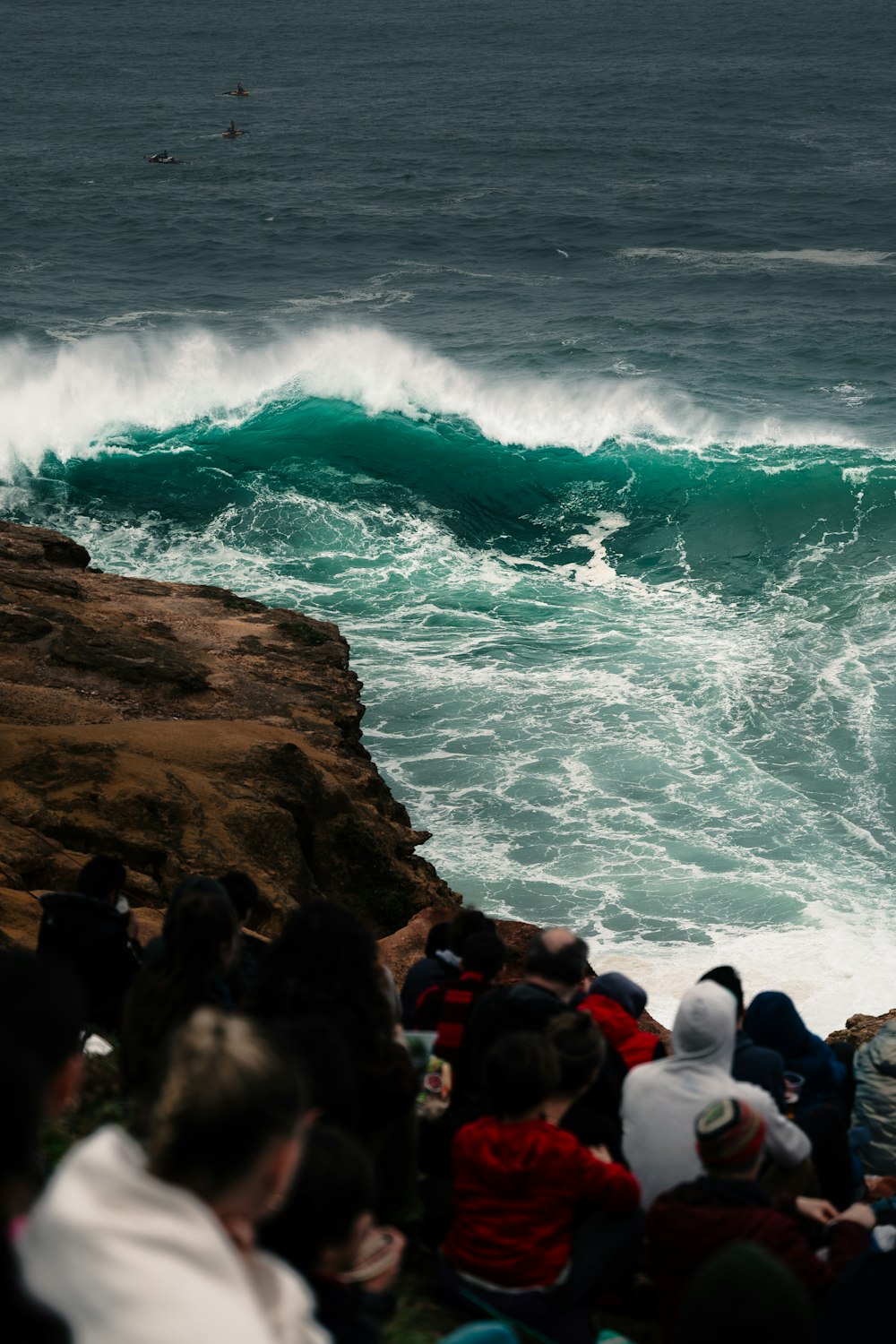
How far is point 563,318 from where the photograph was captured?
33.4 metres

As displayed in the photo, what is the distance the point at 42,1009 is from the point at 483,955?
254cm

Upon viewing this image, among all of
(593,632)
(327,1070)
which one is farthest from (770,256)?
(327,1070)

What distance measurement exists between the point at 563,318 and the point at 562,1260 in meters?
31.4

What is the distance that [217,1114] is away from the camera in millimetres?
2133

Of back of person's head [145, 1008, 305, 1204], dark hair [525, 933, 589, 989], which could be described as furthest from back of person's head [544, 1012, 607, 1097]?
back of person's head [145, 1008, 305, 1204]

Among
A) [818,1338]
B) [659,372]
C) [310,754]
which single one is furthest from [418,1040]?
[659,372]

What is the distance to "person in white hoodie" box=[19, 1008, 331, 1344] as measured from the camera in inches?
77.5

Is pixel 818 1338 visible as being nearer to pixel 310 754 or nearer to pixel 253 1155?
pixel 253 1155

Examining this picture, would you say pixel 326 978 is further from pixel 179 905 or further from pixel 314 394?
pixel 314 394

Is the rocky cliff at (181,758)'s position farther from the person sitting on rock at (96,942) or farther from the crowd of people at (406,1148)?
the crowd of people at (406,1148)

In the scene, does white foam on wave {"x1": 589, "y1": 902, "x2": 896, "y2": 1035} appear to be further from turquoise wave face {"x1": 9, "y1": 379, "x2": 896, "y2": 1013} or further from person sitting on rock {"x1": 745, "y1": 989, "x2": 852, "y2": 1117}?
person sitting on rock {"x1": 745, "y1": 989, "x2": 852, "y2": 1117}

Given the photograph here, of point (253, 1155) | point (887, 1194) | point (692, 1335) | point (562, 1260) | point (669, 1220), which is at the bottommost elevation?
point (887, 1194)

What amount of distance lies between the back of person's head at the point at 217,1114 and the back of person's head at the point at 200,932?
2011mm

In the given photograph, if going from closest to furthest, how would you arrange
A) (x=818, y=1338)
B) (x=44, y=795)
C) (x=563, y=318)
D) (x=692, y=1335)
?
(x=692, y=1335), (x=818, y=1338), (x=44, y=795), (x=563, y=318)
